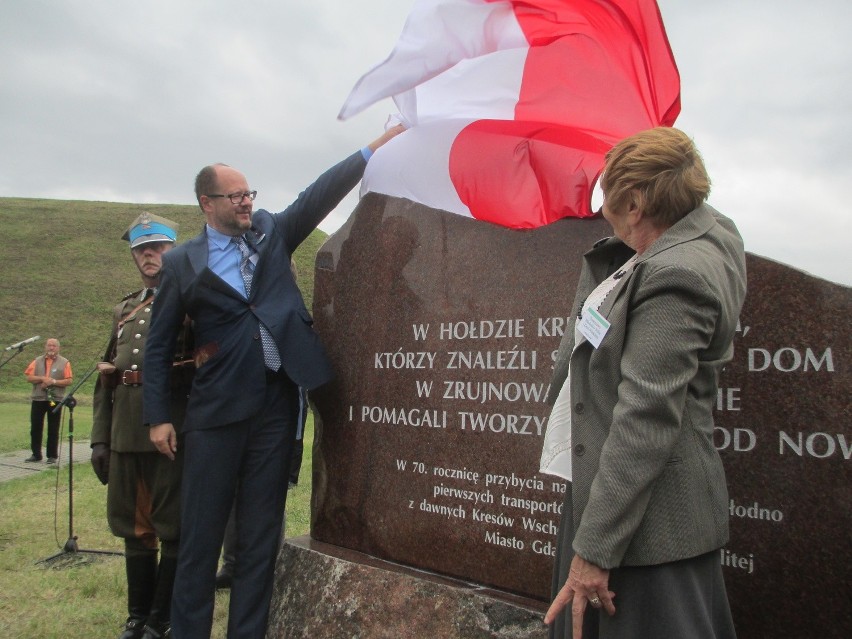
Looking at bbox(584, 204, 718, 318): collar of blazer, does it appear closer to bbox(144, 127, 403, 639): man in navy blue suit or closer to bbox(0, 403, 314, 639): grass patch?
bbox(144, 127, 403, 639): man in navy blue suit

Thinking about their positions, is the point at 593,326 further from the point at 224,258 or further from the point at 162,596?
the point at 162,596

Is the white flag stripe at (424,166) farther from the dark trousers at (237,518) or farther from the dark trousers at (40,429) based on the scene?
the dark trousers at (40,429)

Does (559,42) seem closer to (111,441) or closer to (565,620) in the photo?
(565,620)

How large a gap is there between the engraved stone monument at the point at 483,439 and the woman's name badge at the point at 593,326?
87cm

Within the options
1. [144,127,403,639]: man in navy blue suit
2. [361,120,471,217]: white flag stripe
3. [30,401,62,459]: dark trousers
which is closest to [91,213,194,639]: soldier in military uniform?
[144,127,403,639]: man in navy blue suit

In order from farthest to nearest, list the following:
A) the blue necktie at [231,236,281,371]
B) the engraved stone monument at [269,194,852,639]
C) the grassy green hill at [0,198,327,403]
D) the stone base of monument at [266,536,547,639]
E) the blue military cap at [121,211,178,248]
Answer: the grassy green hill at [0,198,327,403] → the blue military cap at [121,211,178,248] → the blue necktie at [231,236,281,371] → the stone base of monument at [266,536,547,639] → the engraved stone monument at [269,194,852,639]

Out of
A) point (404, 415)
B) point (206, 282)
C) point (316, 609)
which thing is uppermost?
point (206, 282)

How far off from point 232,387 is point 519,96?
148 cm

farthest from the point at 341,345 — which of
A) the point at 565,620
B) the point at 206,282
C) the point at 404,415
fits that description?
the point at 565,620

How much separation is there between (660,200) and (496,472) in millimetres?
1397

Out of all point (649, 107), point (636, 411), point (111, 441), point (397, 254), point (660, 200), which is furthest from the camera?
point (111, 441)

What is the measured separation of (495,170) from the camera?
267cm

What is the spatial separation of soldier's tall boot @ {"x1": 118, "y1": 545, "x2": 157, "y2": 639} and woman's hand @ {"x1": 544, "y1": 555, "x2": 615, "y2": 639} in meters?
2.37

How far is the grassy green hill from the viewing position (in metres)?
24.4
